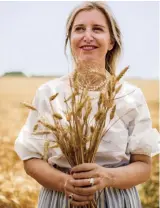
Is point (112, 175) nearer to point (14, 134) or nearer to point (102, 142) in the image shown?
point (102, 142)

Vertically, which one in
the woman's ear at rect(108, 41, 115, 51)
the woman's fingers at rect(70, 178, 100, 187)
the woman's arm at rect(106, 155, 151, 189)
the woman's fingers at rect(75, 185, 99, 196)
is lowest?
the woman's arm at rect(106, 155, 151, 189)

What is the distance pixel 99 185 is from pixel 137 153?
0.22 meters

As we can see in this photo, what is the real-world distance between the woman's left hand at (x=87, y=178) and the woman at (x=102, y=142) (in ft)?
0.24

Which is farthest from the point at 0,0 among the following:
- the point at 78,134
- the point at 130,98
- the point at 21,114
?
the point at 78,134

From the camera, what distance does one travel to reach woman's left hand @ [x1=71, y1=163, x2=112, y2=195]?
1.15 m

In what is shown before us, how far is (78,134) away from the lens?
113 cm

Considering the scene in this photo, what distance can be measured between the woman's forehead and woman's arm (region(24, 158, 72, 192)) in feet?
1.51

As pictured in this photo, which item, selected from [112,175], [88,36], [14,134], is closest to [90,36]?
[88,36]

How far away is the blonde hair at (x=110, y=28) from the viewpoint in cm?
139

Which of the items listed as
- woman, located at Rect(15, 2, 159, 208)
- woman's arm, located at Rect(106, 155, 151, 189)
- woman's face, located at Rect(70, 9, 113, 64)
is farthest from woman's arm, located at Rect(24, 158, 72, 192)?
woman's face, located at Rect(70, 9, 113, 64)

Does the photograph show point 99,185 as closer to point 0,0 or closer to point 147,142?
point 147,142

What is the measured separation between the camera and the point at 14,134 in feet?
7.41

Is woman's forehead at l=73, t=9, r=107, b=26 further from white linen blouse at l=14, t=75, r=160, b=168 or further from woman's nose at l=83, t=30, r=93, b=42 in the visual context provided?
white linen blouse at l=14, t=75, r=160, b=168

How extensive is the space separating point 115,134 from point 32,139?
259 mm
